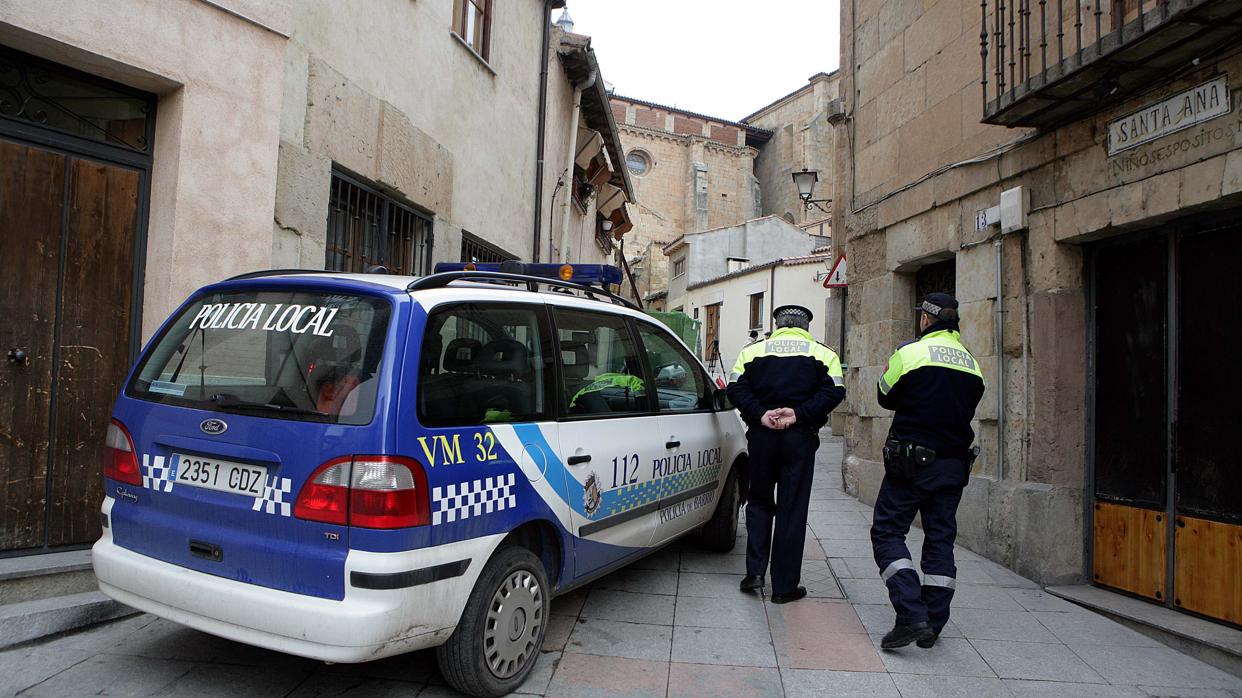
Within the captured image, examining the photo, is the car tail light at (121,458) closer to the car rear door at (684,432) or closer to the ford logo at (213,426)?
the ford logo at (213,426)

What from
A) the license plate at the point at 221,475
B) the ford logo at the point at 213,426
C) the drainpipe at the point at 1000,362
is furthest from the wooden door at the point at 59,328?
the drainpipe at the point at 1000,362

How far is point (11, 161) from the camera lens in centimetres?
386

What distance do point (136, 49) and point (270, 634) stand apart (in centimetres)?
350

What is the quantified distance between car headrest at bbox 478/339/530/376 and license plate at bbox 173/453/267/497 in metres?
0.92

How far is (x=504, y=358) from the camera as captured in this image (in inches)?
126

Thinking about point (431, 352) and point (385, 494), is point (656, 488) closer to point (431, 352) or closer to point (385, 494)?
point (431, 352)

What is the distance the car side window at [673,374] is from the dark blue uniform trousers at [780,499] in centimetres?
49

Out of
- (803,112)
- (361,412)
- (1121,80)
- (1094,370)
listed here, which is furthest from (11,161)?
(803,112)

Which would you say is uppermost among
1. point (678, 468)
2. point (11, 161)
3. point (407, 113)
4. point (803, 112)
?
point (803, 112)

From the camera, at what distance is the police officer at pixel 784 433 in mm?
4309

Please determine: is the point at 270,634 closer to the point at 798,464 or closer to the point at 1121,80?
the point at 798,464

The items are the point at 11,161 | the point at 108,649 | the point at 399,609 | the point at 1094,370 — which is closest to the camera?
the point at 399,609

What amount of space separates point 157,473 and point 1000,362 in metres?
5.27

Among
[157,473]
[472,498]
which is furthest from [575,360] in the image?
[157,473]
